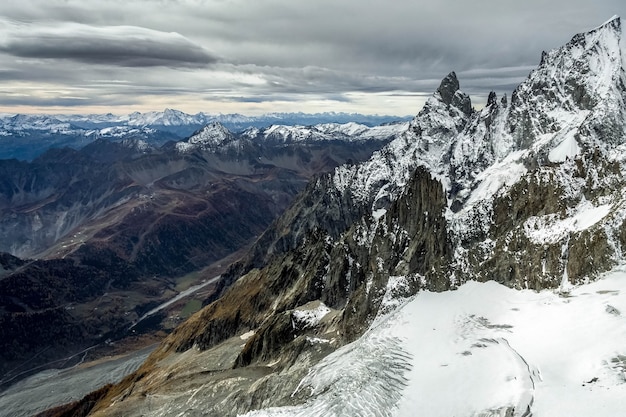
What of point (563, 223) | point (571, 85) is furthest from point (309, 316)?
point (571, 85)

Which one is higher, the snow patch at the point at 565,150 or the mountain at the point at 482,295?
the snow patch at the point at 565,150

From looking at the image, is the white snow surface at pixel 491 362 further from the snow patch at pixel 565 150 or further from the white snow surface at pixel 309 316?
the white snow surface at pixel 309 316

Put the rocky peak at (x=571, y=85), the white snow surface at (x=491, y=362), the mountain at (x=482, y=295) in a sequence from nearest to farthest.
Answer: the white snow surface at (x=491, y=362)
the mountain at (x=482, y=295)
the rocky peak at (x=571, y=85)

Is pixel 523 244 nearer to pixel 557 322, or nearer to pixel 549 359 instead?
pixel 557 322

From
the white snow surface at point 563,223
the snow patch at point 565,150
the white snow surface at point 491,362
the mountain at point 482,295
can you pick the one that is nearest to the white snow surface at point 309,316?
the mountain at point 482,295

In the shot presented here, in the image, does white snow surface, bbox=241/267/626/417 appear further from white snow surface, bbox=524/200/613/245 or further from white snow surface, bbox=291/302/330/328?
white snow surface, bbox=291/302/330/328

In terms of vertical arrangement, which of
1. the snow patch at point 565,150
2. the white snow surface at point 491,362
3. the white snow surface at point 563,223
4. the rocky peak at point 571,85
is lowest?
the white snow surface at point 491,362

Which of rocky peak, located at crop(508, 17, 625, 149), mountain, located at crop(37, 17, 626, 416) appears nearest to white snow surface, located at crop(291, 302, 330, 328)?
mountain, located at crop(37, 17, 626, 416)
